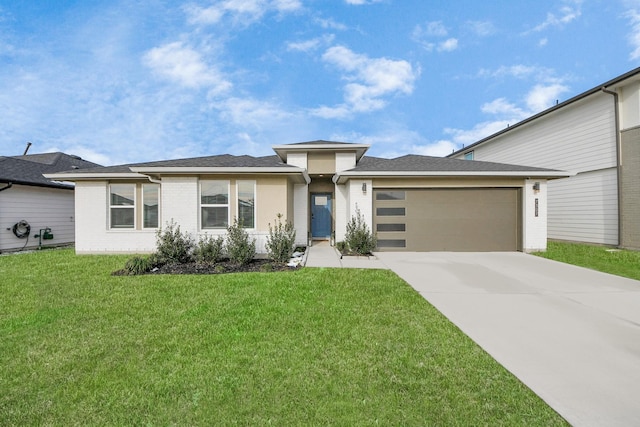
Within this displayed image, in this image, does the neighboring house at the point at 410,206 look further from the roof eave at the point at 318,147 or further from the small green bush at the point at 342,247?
the roof eave at the point at 318,147

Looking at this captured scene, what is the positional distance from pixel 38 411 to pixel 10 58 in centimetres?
1469

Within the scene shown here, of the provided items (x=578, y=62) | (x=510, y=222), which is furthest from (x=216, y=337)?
(x=578, y=62)

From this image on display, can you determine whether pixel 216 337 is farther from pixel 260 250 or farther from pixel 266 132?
pixel 266 132

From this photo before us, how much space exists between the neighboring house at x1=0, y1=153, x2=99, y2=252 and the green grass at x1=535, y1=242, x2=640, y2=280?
60.9 ft

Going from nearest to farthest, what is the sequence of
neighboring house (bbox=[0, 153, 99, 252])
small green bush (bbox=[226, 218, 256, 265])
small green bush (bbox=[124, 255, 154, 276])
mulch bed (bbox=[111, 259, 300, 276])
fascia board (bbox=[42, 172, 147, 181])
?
small green bush (bbox=[124, 255, 154, 276]) < mulch bed (bbox=[111, 259, 300, 276]) < small green bush (bbox=[226, 218, 256, 265]) < fascia board (bbox=[42, 172, 147, 181]) < neighboring house (bbox=[0, 153, 99, 252])

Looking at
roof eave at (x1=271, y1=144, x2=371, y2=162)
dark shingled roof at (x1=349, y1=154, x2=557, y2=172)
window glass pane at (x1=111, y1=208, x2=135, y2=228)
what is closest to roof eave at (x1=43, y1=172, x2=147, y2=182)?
window glass pane at (x1=111, y1=208, x2=135, y2=228)

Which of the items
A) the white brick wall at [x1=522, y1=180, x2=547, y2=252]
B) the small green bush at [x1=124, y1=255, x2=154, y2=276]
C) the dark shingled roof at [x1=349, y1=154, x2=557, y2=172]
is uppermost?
A: the dark shingled roof at [x1=349, y1=154, x2=557, y2=172]

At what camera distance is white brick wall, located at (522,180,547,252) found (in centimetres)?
927

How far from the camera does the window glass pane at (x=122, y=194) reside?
9297 mm

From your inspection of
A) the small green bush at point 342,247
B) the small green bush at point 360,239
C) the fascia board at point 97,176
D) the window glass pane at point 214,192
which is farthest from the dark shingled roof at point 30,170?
the small green bush at point 360,239

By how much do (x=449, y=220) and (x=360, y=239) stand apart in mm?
3389

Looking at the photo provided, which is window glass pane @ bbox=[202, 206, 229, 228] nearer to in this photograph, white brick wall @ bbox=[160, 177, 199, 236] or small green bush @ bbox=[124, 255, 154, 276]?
white brick wall @ bbox=[160, 177, 199, 236]

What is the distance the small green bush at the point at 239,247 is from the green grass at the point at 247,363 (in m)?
2.45

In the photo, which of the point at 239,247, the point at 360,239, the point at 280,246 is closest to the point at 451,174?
the point at 360,239
